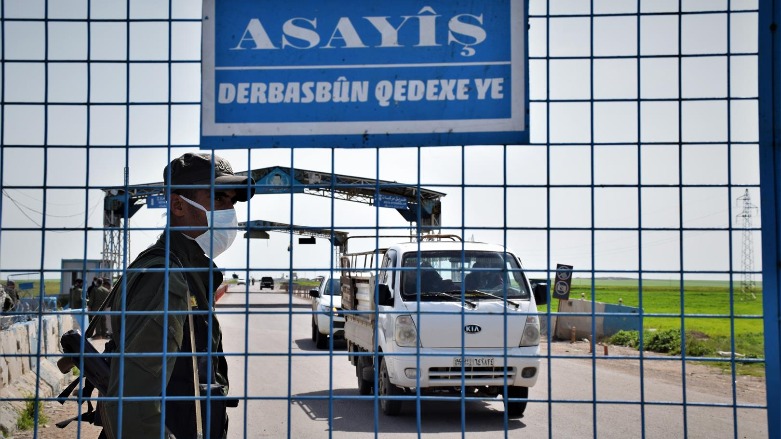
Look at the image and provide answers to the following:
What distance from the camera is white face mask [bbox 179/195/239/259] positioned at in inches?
127

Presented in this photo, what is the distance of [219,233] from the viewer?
325 centimetres

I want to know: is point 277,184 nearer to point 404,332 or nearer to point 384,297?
point 384,297

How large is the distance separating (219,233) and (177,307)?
1.33 ft

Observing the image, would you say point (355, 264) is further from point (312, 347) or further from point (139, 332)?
point (139, 332)

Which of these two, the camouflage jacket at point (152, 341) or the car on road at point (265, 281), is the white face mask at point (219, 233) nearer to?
the camouflage jacket at point (152, 341)

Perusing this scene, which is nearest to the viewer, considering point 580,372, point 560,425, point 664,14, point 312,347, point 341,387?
point 664,14

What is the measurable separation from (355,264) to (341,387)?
4.00 metres

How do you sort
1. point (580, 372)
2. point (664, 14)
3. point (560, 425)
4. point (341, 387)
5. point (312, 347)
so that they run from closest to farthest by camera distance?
point (664, 14)
point (560, 425)
point (341, 387)
point (580, 372)
point (312, 347)

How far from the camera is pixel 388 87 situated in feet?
10.7

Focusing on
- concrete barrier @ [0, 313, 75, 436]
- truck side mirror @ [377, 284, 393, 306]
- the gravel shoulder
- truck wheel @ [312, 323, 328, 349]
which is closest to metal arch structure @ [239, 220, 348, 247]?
truck side mirror @ [377, 284, 393, 306]

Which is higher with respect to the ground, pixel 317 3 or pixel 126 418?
pixel 317 3

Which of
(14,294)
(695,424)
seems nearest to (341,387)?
(695,424)

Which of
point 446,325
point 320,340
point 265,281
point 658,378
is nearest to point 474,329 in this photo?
point 446,325

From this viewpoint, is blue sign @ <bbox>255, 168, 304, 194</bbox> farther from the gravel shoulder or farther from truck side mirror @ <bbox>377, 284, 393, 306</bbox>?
the gravel shoulder
